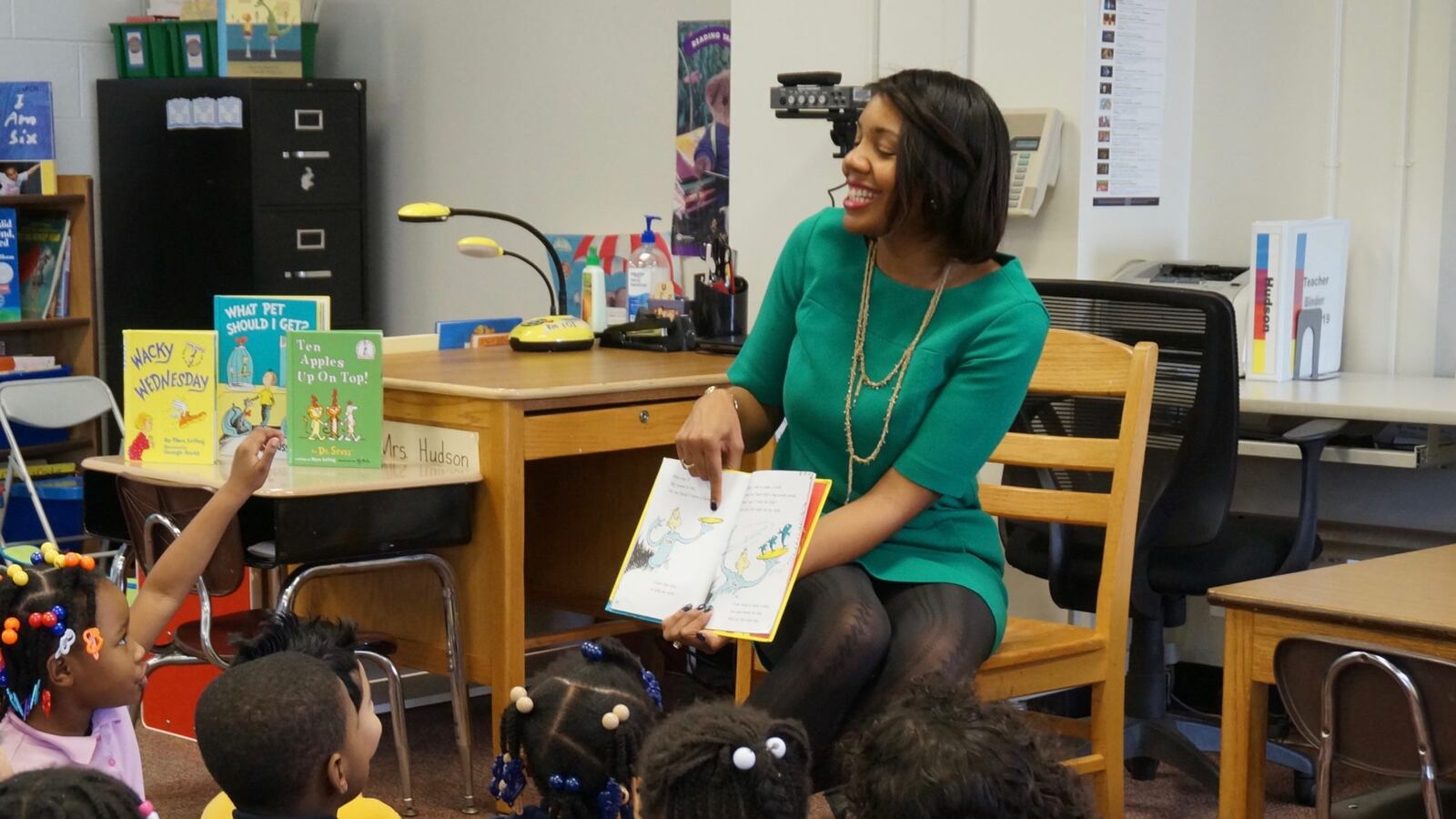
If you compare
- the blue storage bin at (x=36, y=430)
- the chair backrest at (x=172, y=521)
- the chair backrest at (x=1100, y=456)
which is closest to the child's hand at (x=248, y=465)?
the chair backrest at (x=172, y=521)

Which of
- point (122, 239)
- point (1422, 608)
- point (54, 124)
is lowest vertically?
point (1422, 608)

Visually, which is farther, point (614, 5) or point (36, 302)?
point (36, 302)

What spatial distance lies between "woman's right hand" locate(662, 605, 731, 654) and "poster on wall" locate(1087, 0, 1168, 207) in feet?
5.95

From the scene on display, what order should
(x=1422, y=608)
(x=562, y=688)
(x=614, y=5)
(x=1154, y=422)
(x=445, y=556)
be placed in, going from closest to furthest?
(x=562, y=688) < (x=1422, y=608) < (x=1154, y=422) < (x=445, y=556) < (x=614, y=5)

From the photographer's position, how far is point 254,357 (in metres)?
3.12

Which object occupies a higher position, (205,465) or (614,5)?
(614,5)

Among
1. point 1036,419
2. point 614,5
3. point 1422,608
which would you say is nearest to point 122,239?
point 614,5

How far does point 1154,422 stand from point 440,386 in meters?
1.29

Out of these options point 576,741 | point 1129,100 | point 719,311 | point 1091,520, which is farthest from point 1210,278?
point 576,741

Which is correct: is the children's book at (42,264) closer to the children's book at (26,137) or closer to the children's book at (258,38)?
the children's book at (26,137)

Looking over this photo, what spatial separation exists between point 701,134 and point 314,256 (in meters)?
1.53

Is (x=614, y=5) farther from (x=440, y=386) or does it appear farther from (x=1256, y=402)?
(x=1256, y=402)

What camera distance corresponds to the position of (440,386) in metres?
3.12

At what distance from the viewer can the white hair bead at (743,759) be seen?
140cm
